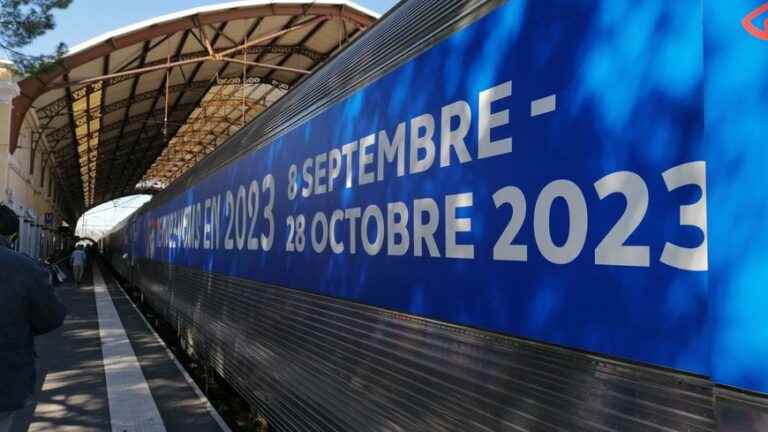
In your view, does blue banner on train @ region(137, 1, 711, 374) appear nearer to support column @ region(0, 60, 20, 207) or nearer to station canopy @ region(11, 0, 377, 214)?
→ station canopy @ region(11, 0, 377, 214)

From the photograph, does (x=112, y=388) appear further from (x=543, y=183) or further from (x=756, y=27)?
(x=756, y=27)

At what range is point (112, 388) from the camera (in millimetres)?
6098

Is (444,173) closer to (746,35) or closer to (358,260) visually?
(358,260)

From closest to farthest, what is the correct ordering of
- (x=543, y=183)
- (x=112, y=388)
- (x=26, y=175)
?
(x=543, y=183), (x=112, y=388), (x=26, y=175)

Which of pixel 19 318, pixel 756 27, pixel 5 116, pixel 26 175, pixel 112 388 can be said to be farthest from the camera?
pixel 26 175

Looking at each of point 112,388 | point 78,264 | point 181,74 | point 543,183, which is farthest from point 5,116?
point 543,183

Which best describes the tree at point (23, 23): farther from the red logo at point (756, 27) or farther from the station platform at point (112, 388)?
the red logo at point (756, 27)

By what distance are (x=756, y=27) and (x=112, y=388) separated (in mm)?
6308

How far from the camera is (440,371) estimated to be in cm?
225

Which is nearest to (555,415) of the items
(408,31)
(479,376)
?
(479,376)

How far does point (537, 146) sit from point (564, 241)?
301 millimetres

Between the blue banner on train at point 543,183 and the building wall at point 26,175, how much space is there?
340 inches

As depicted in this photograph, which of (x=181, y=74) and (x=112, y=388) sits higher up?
(x=181, y=74)

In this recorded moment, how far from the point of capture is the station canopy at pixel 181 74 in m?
16.2
